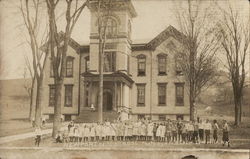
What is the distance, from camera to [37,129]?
955cm

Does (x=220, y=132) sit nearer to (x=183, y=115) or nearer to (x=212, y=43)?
(x=183, y=115)

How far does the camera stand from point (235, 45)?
31.6 feet

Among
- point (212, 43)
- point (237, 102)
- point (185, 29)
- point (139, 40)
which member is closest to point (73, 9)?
point (139, 40)

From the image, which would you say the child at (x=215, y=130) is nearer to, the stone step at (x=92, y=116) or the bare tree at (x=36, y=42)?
the stone step at (x=92, y=116)

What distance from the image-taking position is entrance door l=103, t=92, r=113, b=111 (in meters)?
9.88

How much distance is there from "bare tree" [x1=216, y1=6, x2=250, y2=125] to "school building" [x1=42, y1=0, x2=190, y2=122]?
98cm

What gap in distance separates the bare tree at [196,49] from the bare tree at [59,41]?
2.26 m

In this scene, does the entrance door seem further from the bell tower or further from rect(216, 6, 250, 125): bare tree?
rect(216, 6, 250, 125): bare tree

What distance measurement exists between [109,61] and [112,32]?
2.15 ft

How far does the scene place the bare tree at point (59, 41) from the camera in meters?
9.73

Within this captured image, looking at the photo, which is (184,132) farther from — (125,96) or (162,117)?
(125,96)

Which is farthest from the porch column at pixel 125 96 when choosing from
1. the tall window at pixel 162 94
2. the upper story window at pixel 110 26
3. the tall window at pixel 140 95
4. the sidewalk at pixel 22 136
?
the sidewalk at pixel 22 136

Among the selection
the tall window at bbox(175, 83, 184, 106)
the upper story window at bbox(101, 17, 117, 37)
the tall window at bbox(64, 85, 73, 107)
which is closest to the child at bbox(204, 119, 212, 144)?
the tall window at bbox(175, 83, 184, 106)

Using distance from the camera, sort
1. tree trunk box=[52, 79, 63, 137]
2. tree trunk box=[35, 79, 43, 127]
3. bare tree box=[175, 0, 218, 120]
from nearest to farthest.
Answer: bare tree box=[175, 0, 218, 120] → tree trunk box=[52, 79, 63, 137] → tree trunk box=[35, 79, 43, 127]
